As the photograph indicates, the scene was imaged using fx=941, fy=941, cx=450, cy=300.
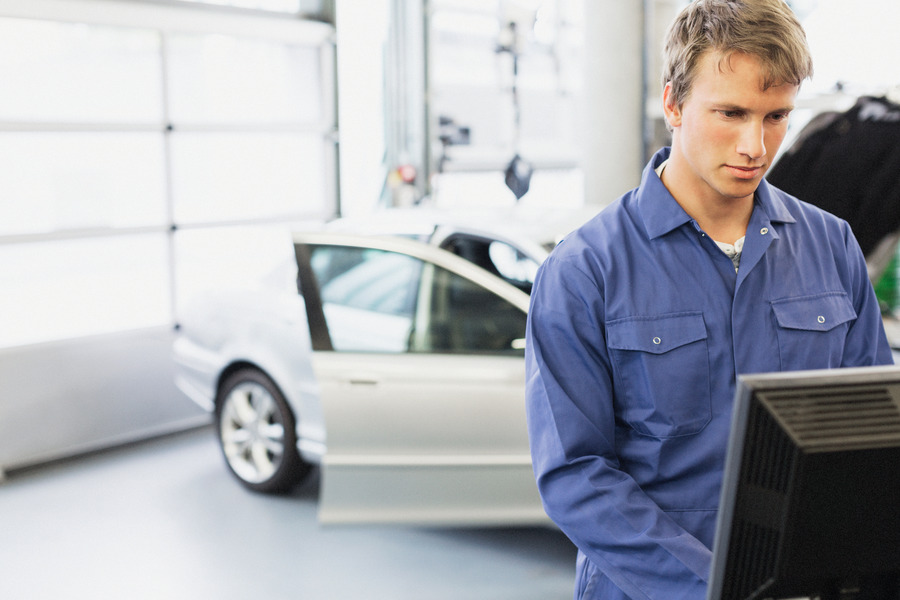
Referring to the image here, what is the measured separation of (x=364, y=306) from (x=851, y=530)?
303 centimetres

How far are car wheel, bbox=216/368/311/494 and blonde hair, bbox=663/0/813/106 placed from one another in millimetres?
3632

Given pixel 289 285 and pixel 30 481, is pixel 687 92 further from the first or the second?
pixel 30 481

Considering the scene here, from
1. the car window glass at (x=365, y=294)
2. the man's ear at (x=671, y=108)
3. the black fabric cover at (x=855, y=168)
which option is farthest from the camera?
the black fabric cover at (x=855, y=168)

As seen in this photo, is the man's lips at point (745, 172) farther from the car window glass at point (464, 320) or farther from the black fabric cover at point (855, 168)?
the black fabric cover at point (855, 168)

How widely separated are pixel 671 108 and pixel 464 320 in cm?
240

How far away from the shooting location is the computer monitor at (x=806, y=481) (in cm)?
91

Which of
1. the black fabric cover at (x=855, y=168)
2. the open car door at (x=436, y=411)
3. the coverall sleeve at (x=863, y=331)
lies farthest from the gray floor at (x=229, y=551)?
the coverall sleeve at (x=863, y=331)

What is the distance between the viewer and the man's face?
4.21ft

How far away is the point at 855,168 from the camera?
4152 millimetres

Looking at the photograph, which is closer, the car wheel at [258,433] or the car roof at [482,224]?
the car roof at [482,224]

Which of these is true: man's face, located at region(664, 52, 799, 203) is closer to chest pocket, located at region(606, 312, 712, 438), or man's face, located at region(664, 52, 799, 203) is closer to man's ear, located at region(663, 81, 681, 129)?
man's ear, located at region(663, 81, 681, 129)

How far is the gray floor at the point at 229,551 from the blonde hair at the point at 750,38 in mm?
2838

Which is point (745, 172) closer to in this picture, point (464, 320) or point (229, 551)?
point (464, 320)

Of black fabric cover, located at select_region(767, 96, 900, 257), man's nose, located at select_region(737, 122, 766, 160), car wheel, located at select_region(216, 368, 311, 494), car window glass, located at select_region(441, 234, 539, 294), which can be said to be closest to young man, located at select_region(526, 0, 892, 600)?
man's nose, located at select_region(737, 122, 766, 160)
